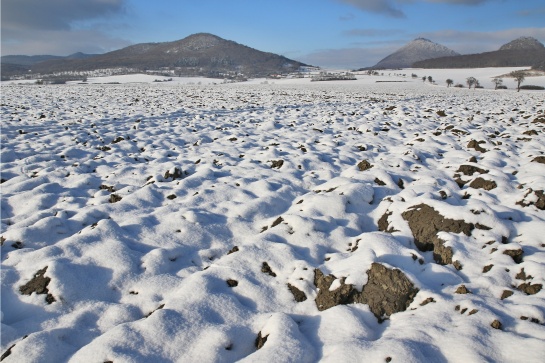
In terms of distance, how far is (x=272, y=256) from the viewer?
192 inches

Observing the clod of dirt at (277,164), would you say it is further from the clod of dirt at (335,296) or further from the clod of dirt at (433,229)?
the clod of dirt at (335,296)

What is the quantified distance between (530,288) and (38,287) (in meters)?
6.25

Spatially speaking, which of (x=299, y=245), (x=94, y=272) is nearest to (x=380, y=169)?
(x=299, y=245)

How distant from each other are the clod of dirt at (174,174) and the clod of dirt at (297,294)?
190 inches

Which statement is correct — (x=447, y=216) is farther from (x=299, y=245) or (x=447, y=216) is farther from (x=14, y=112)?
(x=14, y=112)

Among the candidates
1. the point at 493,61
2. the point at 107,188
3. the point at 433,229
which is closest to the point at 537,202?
the point at 433,229

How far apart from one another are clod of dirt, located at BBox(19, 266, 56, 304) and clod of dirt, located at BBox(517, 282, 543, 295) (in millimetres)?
5886

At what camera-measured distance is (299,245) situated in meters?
5.30

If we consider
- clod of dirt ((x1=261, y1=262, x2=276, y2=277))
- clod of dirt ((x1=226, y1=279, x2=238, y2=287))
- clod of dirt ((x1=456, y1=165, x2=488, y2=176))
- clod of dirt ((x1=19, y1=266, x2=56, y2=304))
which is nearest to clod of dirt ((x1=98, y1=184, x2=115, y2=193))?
clod of dirt ((x1=19, y1=266, x2=56, y2=304))

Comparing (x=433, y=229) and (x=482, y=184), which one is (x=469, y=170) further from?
(x=433, y=229)

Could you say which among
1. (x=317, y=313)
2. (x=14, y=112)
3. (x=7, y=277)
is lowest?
(x=317, y=313)

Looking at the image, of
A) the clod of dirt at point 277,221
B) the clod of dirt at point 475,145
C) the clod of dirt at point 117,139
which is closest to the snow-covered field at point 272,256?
the clod of dirt at point 277,221

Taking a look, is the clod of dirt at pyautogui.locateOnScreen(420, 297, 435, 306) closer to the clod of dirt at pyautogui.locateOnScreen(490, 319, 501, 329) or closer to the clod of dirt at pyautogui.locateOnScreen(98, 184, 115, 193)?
the clod of dirt at pyautogui.locateOnScreen(490, 319, 501, 329)

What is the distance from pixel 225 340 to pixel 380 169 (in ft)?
20.2
